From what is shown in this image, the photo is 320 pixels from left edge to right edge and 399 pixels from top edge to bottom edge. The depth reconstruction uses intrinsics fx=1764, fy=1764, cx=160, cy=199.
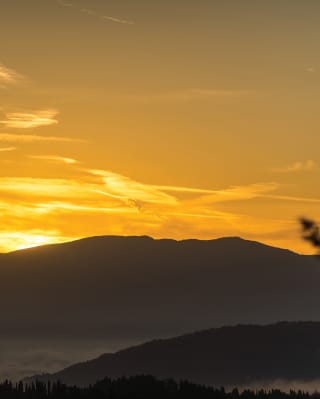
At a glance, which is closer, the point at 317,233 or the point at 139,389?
the point at 317,233

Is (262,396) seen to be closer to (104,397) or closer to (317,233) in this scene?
(104,397)

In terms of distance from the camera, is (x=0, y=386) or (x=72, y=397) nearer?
(x=72, y=397)

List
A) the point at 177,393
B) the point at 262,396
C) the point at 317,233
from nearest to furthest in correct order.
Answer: the point at 317,233, the point at 177,393, the point at 262,396

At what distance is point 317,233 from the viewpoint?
65125mm

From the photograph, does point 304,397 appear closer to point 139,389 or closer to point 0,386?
point 139,389

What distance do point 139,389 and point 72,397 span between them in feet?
25.1

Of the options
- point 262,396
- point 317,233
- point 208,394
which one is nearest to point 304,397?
point 208,394

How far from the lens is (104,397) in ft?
368

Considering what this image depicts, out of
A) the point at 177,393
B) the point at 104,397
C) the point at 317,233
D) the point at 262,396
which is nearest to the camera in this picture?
the point at 317,233

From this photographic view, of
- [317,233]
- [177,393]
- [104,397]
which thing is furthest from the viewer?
[177,393]

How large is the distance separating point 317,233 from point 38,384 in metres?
54.5

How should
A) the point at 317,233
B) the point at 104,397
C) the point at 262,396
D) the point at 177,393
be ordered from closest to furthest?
the point at 317,233 → the point at 104,397 → the point at 177,393 → the point at 262,396

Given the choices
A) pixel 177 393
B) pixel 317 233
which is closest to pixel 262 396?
pixel 177 393

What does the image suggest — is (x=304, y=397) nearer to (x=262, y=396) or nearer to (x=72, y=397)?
(x=72, y=397)
